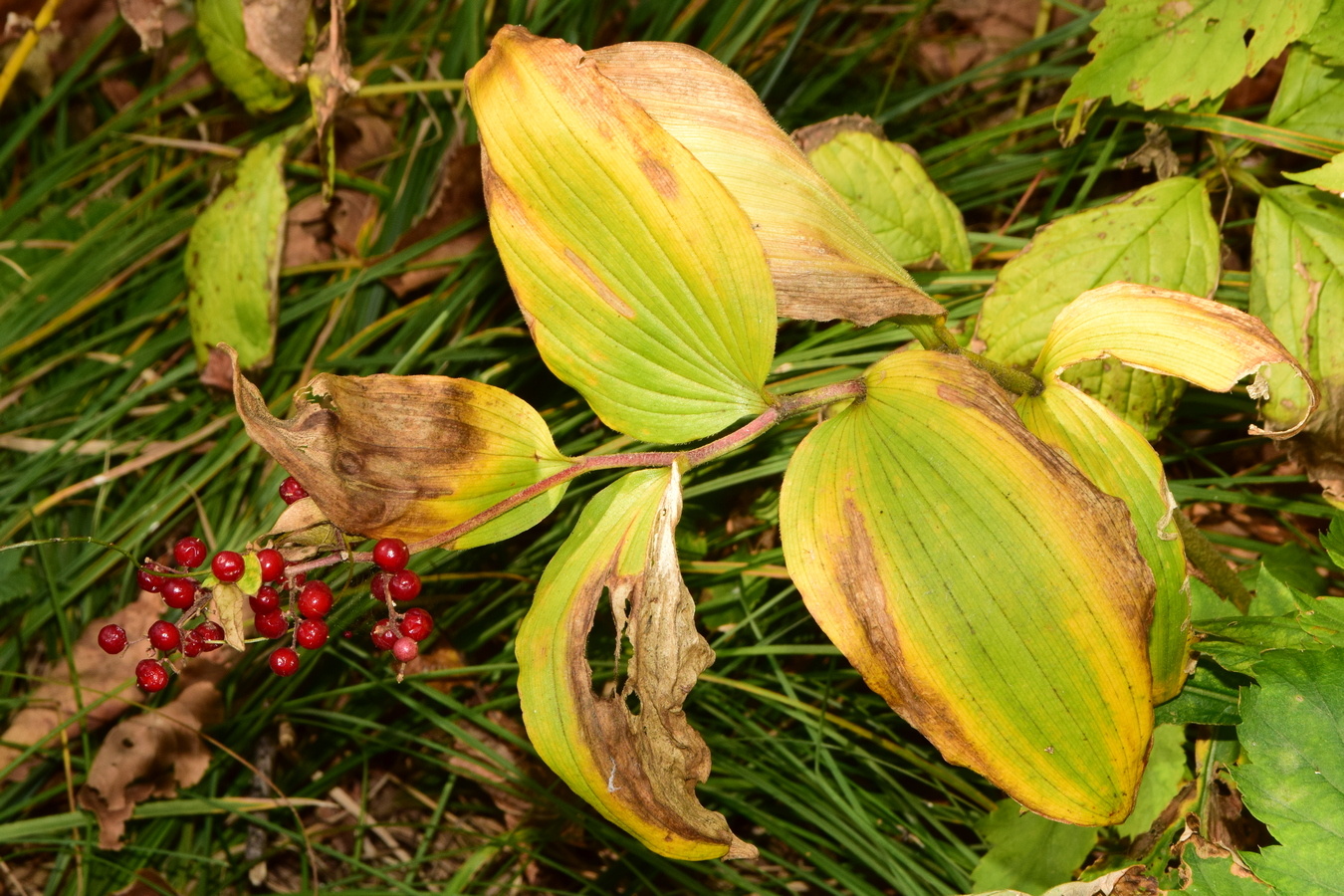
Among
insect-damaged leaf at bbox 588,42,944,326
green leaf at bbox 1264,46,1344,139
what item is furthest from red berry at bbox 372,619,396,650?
green leaf at bbox 1264,46,1344,139

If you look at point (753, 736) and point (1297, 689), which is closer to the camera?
point (1297, 689)

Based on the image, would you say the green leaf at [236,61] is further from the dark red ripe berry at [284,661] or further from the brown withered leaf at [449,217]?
the dark red ripe berry at [284,661]

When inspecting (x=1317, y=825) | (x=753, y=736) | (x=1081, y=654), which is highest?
(x=1081, y=654)

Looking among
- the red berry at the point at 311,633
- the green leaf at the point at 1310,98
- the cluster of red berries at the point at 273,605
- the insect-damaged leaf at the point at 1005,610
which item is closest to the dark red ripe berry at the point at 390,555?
the cluster of red berries at the point at 273,605

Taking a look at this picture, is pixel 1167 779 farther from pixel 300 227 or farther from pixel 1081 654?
pixel 300 227

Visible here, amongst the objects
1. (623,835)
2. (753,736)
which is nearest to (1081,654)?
(753,736)

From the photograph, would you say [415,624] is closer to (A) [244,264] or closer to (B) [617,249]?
(B) [617,249]

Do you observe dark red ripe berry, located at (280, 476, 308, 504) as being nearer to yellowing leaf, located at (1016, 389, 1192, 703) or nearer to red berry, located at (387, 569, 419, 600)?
red berry, located at (387, 569, 419, 600)
